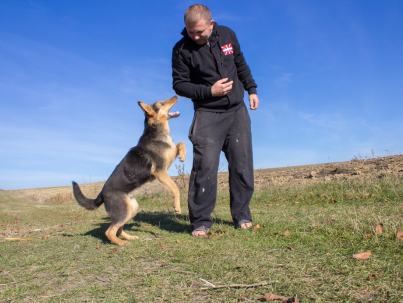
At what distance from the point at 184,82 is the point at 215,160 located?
47.8 inches

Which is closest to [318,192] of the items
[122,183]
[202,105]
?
[202,105]

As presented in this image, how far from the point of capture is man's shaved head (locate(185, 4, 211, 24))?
3.53m

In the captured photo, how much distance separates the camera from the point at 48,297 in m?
2.09

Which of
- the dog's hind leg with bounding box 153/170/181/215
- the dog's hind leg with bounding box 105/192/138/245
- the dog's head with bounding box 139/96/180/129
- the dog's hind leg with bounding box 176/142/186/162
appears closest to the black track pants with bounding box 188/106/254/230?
the dog's hind leg with bounding box 153/170/181/215

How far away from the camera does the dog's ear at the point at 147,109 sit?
5.23 meters

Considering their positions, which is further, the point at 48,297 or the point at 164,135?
the point at 164,135

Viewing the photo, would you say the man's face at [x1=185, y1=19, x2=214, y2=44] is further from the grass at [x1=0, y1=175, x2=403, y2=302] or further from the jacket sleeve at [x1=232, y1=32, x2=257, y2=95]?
the grass at [x1=0, y1=175, x2=403, y2=302]

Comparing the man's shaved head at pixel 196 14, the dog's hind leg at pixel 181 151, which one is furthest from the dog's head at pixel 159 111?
the man's shaved head at pixel 196 14

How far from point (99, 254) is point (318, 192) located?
17.8 ft

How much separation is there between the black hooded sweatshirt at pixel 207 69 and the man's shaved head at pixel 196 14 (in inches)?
14.5

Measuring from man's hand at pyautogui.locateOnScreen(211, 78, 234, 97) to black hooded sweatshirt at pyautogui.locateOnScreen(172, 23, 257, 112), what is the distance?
0.27 ft

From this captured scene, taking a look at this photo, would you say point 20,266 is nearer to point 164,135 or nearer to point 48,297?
point 48,297

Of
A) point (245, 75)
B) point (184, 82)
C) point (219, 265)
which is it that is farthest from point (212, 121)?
point (219, 265)

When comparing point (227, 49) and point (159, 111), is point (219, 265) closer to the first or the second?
point (227, 49)
